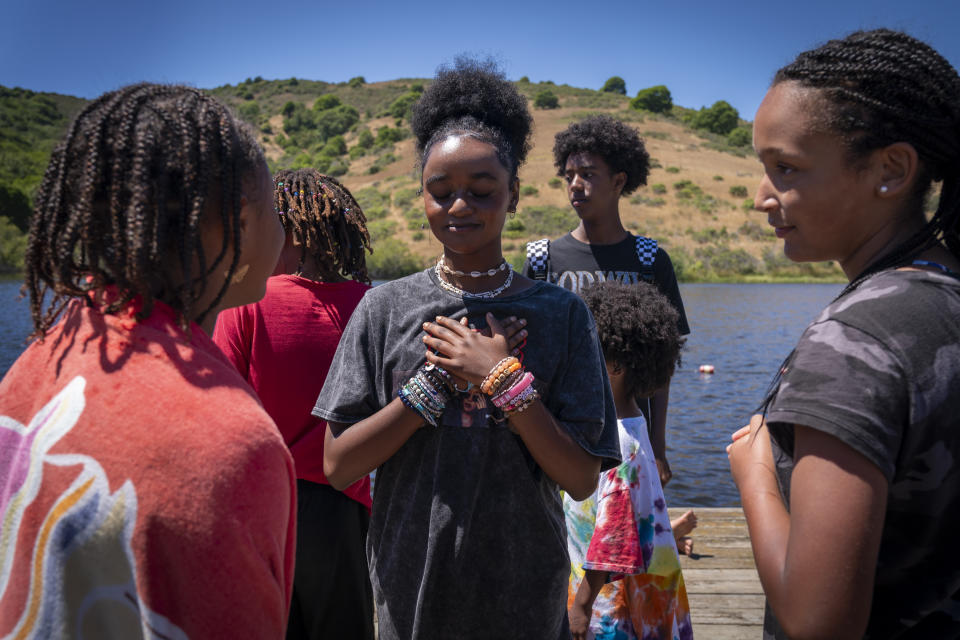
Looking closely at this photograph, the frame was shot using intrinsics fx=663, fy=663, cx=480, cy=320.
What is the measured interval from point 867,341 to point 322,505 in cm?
190

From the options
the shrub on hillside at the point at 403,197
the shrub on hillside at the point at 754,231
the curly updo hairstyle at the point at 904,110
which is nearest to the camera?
the curly updo hairstyle at the point at 904,110

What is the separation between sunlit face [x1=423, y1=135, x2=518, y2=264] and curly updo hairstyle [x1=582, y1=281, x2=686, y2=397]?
2.81ft

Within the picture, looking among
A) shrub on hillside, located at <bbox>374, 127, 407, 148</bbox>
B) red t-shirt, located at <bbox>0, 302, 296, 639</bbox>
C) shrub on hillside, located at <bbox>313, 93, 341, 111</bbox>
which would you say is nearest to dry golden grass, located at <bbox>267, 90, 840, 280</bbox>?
shrub on hillside, located at <bbox>374, 127, 407, 148</bbox>

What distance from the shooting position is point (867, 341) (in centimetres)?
111

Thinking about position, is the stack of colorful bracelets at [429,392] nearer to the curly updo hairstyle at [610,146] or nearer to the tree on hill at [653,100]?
the curly updo hairstyle at [610,146]

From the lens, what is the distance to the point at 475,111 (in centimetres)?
218

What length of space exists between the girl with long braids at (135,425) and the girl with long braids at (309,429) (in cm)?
121

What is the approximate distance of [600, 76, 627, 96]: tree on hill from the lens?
118812mm

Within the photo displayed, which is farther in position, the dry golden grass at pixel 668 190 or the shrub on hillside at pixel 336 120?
the shrub on hillside at pixel 336 120

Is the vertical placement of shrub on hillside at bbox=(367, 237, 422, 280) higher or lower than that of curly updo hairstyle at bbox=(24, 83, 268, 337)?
lower

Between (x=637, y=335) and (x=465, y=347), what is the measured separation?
46.5 inches

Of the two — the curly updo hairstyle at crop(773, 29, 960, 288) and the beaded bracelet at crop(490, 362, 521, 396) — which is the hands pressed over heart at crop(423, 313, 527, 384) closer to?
the beaded bracelet at crop(490, 362, 521, 396)

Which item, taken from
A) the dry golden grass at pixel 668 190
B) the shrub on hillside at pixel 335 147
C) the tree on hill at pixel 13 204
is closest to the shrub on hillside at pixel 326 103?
the shrub on hillside at pixel 335 147

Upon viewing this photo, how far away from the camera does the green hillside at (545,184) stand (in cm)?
3912
